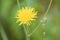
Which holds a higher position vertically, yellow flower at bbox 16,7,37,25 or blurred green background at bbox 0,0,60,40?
yellow flower at bbox 16,7,37,25

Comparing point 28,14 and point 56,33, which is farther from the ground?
point 28,14

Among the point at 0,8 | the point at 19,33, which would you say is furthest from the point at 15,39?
the point at 0,8

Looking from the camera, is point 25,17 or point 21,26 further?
point 21,26

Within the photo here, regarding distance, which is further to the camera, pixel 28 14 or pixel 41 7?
pixel 41 7

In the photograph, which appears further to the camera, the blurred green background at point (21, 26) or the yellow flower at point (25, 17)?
the blurred green background at point (21, 26)

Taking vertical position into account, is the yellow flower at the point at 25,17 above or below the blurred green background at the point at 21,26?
above

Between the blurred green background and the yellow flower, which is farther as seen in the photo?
the blurred green background

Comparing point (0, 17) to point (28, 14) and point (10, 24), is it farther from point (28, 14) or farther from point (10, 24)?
point (28, 14)
